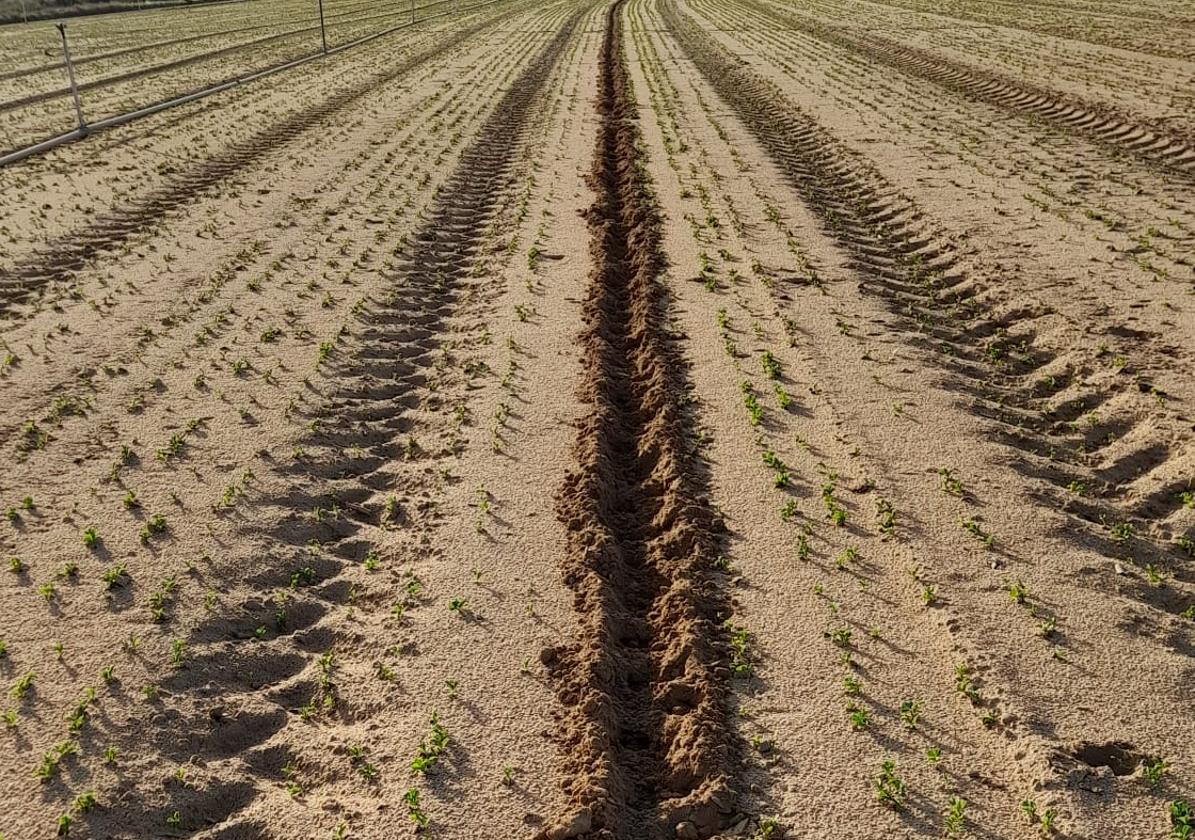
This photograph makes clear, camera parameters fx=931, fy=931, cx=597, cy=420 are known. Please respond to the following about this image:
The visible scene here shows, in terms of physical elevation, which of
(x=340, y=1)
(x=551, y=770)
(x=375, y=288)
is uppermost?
Answer: (x=340, y=1)

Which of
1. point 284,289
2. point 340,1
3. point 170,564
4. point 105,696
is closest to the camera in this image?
point 105,696

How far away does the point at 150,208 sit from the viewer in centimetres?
1338

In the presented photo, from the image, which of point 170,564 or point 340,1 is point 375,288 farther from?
point 340,1

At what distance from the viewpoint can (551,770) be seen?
15.0 ft

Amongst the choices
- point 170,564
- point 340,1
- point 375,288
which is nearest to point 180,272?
point 375,288

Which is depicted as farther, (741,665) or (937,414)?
(937,414)

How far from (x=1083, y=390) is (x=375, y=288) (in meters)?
7.20

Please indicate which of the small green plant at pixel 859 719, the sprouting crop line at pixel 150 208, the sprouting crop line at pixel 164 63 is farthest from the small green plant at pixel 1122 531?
the sprouting crop line at pixel 164 63

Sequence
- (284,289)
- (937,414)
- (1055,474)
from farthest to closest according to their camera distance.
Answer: (284,289) < (937,414) < (1055,474)

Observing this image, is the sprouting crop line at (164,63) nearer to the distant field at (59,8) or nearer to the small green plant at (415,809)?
the distant field at (59,8)

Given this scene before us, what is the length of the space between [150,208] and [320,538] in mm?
9241

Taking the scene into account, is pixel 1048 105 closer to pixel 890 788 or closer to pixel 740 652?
pixel 740 652

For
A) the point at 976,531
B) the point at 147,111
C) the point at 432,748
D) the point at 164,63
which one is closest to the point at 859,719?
the point at 976,531

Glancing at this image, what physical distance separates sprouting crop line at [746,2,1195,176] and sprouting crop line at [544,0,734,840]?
10.3 m
